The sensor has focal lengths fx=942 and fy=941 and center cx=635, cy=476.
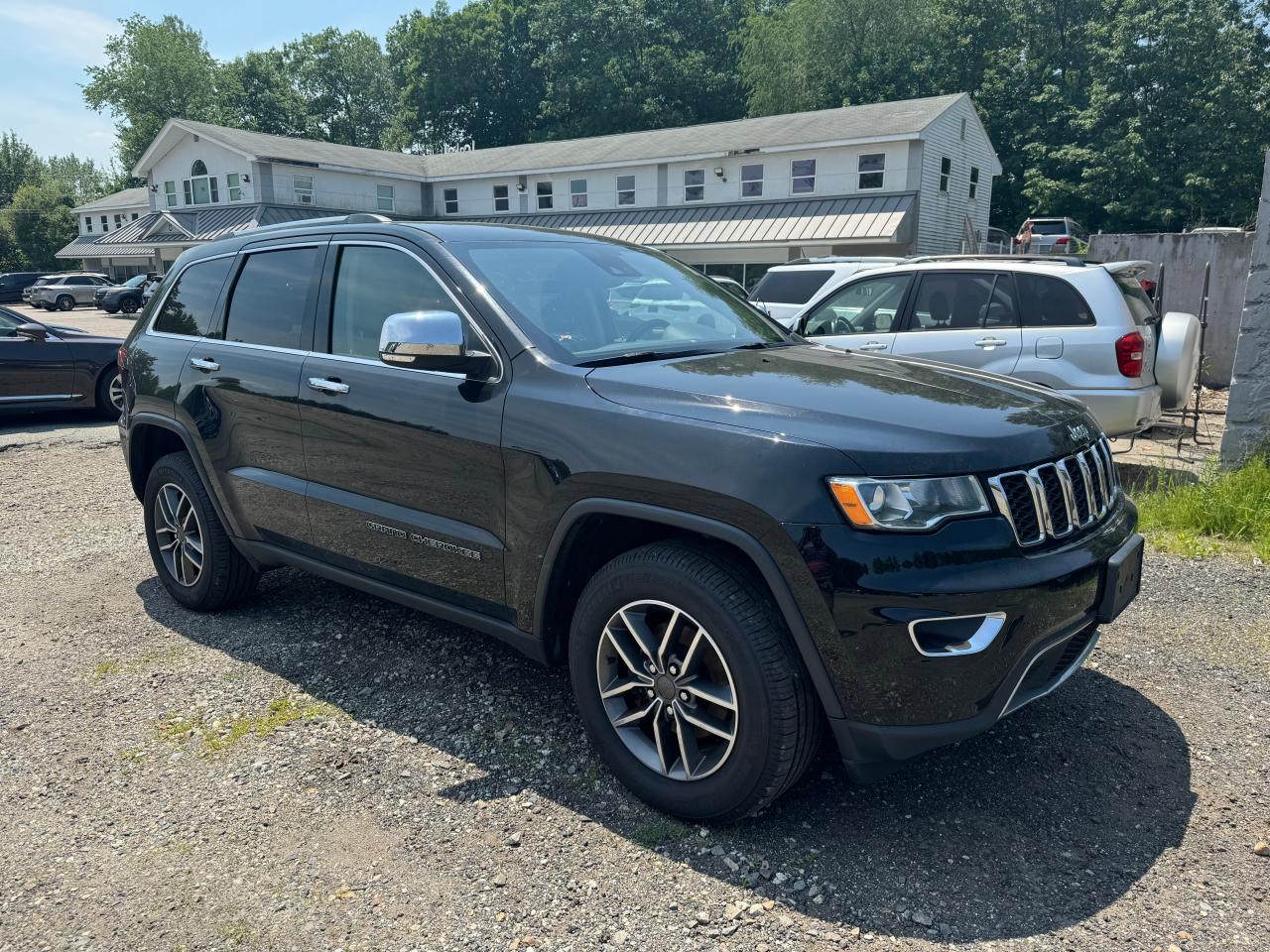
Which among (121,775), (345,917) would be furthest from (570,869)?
(121,775)

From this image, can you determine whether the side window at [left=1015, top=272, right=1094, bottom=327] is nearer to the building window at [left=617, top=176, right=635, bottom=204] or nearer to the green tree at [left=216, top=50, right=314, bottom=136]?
the building window at [left=617, top=176, right=635, bottom=204]

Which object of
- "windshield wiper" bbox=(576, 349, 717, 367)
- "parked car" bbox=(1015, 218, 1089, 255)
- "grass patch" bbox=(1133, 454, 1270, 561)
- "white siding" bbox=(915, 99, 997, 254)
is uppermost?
"white siding" bbox=(915, 99, 997, 254)

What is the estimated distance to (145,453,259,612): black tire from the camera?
462 cm

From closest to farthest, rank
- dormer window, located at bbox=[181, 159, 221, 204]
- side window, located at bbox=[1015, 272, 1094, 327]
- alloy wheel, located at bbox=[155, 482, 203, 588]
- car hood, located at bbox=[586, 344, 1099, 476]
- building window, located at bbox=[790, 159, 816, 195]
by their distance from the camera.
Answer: car hood, located at bbox=[586, 344, 1099, 476]
alloy wheel, located at bbox=[155, 482, 203, 588]
side window, located at bbox=[1015, 272, 1094, 327]
building window, located at bbox=[790, 159, 816, 195]
dormer window, located at bbox=[181, 159, 221, 204]

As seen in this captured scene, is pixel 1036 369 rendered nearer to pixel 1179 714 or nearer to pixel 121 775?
pixel 1179 714

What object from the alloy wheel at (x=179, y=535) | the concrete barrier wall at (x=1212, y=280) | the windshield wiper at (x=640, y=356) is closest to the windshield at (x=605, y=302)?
the windshield wiper at (x=640, y=356)

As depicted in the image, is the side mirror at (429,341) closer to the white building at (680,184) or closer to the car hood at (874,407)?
the car hood at (874,407)

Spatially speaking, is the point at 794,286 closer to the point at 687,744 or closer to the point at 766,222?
the point at 687,744

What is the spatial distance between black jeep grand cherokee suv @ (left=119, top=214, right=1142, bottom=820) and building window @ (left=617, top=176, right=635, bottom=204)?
29.2 meters

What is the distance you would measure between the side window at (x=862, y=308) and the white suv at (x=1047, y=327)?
0.01 metres

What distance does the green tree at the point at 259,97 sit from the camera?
197 ft

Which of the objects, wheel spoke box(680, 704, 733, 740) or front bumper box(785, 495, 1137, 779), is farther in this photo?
wheel spoke box(680, 704, 733, 740)

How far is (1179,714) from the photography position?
366 centimetres

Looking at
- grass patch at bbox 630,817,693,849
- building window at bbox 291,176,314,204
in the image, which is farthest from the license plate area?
building window at bbox 291,176,314,204
